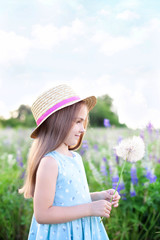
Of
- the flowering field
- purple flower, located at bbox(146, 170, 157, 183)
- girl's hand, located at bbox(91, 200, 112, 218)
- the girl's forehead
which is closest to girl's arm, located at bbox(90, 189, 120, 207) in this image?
girl's hand, located at bbox(91, 200, 112, 218)

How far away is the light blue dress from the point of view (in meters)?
1.62

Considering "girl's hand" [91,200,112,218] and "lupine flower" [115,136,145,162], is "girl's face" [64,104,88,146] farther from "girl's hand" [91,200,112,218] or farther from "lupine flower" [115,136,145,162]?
"girl's hand" [91,200,112,218]

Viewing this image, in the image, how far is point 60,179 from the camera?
64.1 inches

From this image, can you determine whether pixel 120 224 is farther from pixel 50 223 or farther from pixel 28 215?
pixel 50 223

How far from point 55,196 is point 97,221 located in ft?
1.10

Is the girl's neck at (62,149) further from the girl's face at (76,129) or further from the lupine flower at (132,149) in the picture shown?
the lupine flower at (132,149)

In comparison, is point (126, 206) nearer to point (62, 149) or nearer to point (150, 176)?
point (150, 176)

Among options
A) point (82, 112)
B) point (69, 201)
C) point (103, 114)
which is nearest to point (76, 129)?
point (82, 112)

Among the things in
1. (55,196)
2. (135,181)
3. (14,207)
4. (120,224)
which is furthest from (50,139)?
(14,207)

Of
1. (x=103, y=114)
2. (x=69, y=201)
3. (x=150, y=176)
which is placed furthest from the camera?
(x=103, y=114)

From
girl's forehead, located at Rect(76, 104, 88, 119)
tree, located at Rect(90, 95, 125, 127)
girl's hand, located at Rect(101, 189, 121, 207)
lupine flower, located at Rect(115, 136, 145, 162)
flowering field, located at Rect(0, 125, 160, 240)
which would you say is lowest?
flowering field, located at Rect(0, 125, 160, 240)

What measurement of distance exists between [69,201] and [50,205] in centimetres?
14

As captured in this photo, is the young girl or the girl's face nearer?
the young girl

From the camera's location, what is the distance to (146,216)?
278 centimetres
